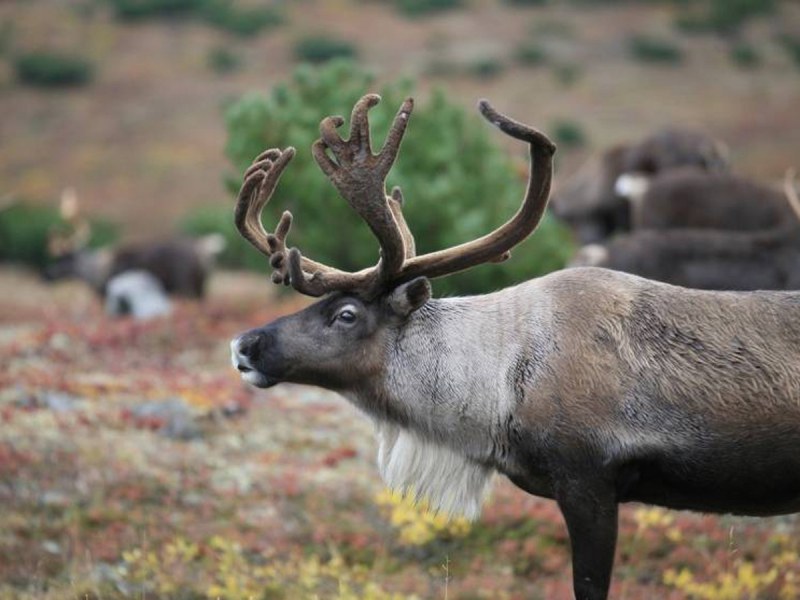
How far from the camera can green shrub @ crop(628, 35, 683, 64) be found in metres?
38.8

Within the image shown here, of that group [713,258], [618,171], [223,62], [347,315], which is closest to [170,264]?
[618,171]

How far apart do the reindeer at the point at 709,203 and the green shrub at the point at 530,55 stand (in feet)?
90.7

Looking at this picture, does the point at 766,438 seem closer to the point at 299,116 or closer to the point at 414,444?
the point at 414,444

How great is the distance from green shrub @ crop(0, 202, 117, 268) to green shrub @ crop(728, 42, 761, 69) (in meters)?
22.5

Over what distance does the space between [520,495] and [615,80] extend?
3246 centimetres

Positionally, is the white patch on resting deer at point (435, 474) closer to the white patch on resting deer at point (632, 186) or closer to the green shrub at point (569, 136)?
the white patch on resting deer at point (632, 186)

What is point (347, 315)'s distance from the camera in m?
4.49

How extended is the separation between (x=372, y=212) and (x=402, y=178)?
850cm

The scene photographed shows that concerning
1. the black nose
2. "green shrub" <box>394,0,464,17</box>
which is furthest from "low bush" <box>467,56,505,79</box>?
the black nose

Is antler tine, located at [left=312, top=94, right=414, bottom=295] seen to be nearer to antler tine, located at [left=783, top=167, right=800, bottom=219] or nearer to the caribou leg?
the caribou leg

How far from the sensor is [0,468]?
6.54 metres

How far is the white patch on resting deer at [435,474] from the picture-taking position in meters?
4.41

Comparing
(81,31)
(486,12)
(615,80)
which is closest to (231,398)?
(615,80)

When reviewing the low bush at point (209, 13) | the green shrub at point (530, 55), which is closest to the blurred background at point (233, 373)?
the green shrub at point (530, 55)
